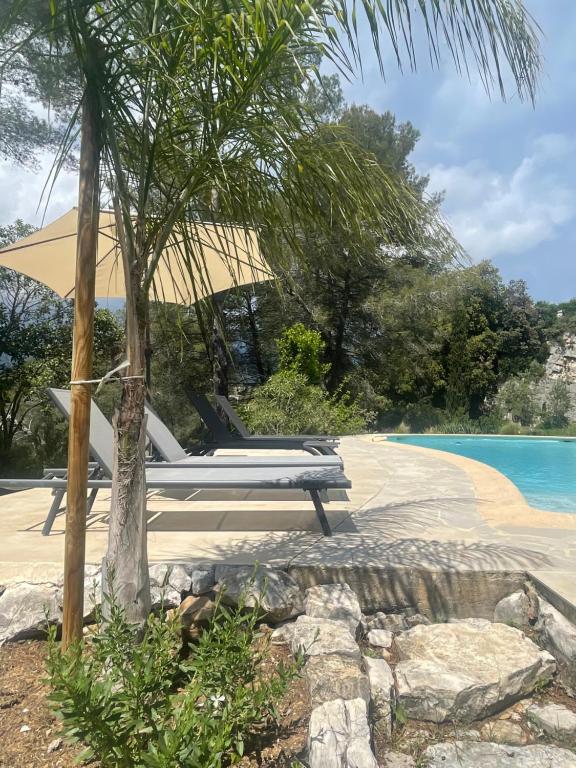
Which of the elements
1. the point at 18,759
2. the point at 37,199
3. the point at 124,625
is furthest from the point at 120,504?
the point at 37,199

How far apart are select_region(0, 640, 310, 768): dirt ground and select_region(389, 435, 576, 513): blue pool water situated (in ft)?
16.9

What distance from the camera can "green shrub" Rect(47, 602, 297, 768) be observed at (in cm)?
135

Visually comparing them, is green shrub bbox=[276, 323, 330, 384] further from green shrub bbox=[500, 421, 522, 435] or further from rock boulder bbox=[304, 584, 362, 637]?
rock boulder bbox=[304, 584, 362, 637]

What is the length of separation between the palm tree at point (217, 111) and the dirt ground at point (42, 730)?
454 millimetres

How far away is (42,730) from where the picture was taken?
1835mm

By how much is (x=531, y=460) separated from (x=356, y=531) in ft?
30.7

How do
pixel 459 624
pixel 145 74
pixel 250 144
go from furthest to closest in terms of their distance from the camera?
pixel 459 624 → pixel 250 144 → pixel 145 74

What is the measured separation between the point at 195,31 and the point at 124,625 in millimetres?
2027

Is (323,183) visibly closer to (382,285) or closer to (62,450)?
(62,450)

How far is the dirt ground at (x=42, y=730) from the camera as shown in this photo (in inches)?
66.2

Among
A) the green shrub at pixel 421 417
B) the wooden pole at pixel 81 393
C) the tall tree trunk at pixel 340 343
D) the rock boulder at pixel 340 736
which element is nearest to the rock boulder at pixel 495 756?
the rock boulder at pixel 340 736

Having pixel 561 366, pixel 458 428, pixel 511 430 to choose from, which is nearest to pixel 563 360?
pixel 561 366

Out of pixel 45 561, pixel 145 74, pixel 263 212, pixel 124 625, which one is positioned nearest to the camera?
pixel 124 625

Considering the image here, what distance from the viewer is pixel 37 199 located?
6.40 feet
